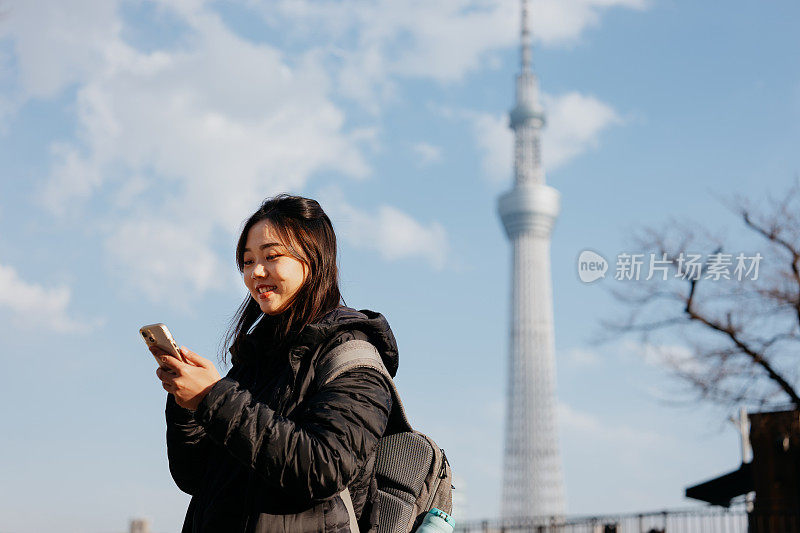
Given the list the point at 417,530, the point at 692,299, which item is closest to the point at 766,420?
the point at 692,299

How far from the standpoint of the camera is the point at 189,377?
73.9 inches

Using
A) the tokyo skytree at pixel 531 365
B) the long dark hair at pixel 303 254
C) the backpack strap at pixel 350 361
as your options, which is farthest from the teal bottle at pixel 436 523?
the tokyo skytree at pixel 531 365

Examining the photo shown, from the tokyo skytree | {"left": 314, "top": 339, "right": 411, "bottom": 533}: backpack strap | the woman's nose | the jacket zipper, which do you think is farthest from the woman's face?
the tokyo skytree

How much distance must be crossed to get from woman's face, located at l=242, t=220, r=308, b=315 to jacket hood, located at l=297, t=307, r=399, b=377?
138 millimetres

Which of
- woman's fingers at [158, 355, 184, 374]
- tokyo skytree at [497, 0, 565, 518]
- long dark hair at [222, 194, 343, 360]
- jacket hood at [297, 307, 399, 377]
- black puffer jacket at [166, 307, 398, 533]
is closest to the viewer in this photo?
black puffer jacket at [166, 307, 398, 533]

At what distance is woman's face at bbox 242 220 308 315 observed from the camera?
86.0 inches

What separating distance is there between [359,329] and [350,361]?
0.51 feet

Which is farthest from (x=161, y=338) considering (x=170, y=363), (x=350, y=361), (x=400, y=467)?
(x=400, y=467)

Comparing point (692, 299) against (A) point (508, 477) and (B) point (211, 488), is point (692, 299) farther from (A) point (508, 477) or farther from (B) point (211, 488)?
(A) point (508, 477)

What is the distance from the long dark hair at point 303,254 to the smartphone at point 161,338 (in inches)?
12.9

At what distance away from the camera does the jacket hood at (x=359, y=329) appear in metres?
2.03

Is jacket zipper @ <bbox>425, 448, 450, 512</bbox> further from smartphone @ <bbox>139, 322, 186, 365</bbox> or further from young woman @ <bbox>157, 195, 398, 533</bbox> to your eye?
smartphone @ <bbox>139, 322, 186, 365</bbox>

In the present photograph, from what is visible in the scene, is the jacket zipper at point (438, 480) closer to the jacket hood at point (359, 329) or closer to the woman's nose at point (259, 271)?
the jacket hood at point (359, 329)

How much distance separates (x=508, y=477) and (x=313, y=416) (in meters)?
70.3
